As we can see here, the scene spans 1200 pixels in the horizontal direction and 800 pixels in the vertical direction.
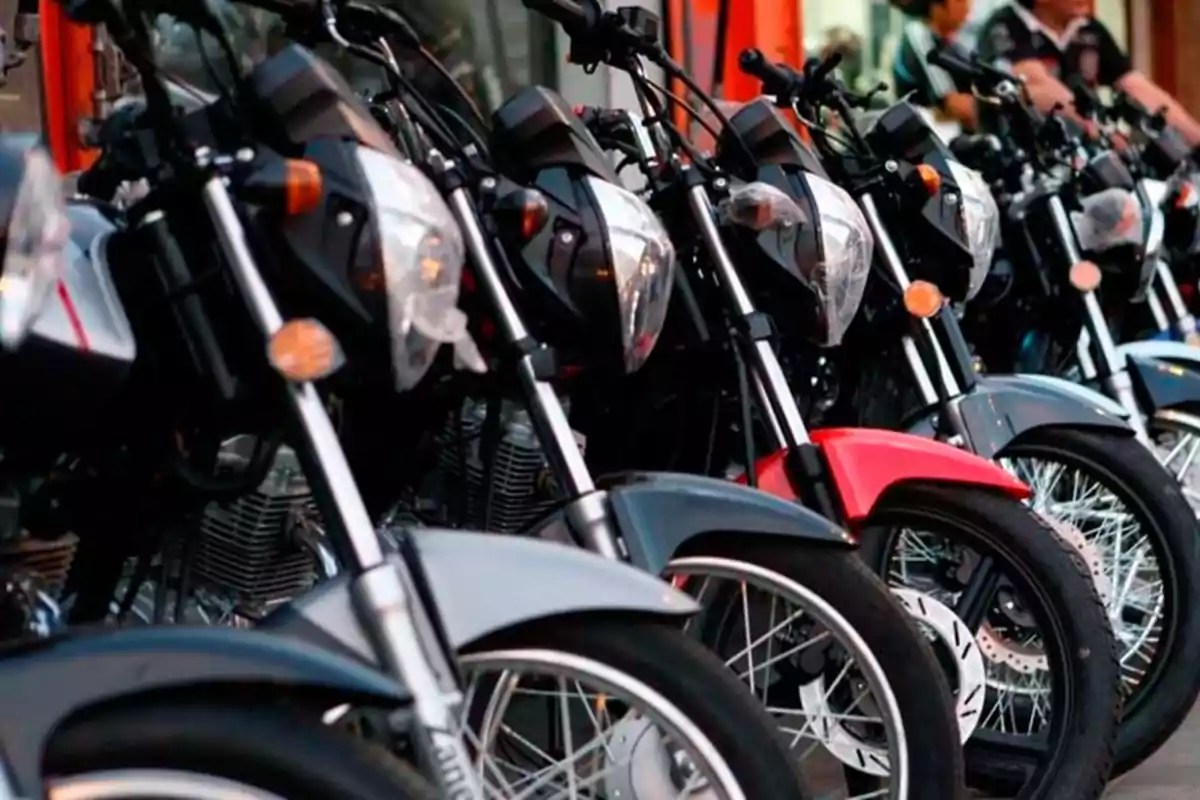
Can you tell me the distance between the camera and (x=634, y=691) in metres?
2.03

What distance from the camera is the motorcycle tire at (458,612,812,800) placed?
2025mm

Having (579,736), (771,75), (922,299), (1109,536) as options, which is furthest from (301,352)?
(1109,536)

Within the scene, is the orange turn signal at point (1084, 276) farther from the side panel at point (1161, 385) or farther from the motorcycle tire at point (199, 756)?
the motorcycle tire at point (199, 756)

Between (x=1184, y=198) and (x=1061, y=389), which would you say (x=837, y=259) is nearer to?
(x=1061, y=389)

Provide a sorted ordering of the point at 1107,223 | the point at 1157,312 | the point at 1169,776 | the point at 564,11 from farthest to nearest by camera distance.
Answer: the point at 1157,312 < the point at 1107,223 < the point at 1169,776 < the point at 564,11

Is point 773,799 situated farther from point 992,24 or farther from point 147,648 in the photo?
point 992,24

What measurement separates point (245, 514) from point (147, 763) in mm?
1035

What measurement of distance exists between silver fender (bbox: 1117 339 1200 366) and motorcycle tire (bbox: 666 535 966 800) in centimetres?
172

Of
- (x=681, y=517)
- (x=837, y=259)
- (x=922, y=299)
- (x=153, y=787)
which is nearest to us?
(x=153, y=787)

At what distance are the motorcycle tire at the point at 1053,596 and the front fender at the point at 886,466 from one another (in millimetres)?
40

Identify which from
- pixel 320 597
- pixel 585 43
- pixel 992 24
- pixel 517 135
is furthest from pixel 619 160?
pixel 992 24

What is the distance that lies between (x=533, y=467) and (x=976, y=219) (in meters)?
1.02

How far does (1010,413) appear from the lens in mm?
3264

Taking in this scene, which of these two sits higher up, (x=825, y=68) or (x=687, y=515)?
(x=825, y=68)
